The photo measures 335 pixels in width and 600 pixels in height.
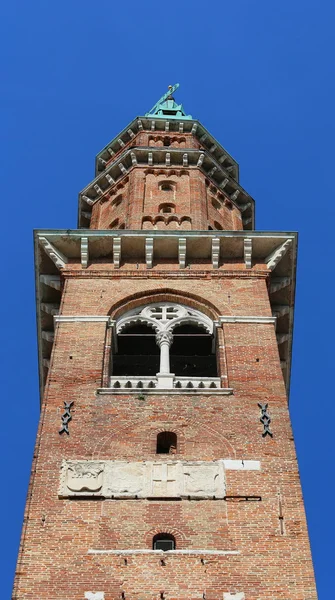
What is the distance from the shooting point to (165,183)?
134 feet

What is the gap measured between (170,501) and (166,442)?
2.32 metres

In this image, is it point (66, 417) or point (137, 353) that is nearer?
point (66, 417)

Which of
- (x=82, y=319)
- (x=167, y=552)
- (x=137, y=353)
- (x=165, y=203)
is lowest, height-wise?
(x=167, y=552)

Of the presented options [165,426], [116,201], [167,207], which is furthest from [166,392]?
[116,201]

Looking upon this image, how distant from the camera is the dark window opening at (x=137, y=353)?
3169 centimetres

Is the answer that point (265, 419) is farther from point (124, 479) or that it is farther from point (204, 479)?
point (124, 479)

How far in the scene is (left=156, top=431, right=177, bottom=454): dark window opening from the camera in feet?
83.9

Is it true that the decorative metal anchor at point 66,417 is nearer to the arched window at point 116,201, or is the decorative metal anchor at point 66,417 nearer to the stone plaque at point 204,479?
the stone plaque at point 204,479

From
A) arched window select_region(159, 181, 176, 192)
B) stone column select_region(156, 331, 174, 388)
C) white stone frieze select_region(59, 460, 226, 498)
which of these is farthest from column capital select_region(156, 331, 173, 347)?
arched window select_region(159, 181, 176, 192)

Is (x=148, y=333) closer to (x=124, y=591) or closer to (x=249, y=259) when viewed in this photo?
(x=249, y=259)

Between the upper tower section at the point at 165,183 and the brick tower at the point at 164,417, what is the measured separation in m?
0.15

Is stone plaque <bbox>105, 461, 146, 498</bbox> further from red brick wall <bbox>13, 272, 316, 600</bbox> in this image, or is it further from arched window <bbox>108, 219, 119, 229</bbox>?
arched window <bbox>108, 219, 119, 229</bbox>

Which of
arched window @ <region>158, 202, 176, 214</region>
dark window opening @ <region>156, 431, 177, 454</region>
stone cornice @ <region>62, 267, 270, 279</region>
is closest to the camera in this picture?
dark window opening @ <region>156, 431, 177, 454</region>

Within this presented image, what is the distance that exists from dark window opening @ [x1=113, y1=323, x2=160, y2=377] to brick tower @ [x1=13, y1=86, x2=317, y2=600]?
41 mm
